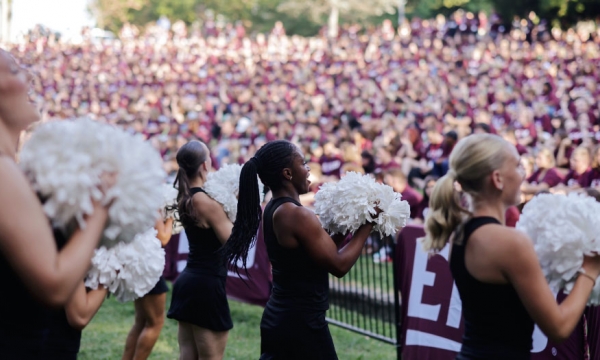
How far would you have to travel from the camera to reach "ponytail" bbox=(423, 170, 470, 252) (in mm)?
2635

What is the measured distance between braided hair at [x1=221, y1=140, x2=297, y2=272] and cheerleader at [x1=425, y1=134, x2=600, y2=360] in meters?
1.12

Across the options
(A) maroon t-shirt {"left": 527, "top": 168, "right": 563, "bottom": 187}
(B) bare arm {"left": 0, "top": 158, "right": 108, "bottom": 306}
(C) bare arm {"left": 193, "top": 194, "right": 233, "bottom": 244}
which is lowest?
(A) maroon t-shirt {"left": 527, "top": 168, "right": 563, "bottom": 187}

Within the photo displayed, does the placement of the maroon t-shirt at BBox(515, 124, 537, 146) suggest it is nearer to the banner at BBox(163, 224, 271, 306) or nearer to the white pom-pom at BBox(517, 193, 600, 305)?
the banner at BBox(163, 224, 271, 306)

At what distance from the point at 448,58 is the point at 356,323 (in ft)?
54.4

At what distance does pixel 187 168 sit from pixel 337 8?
164ft

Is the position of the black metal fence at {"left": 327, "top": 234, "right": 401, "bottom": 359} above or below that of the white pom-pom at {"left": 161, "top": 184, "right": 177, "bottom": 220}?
below

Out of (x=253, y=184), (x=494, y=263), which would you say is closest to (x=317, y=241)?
(x=253, y=184)

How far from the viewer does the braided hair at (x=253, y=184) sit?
3621 millimetres

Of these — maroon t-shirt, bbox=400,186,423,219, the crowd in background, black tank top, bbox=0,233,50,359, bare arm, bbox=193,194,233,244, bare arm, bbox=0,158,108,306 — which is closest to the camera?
bare arm, bbox=0,158,108,306

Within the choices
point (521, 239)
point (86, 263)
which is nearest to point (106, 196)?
point (86, 263)

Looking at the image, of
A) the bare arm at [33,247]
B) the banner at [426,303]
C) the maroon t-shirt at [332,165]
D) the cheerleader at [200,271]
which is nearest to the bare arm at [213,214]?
the cheerleader at [200,271]

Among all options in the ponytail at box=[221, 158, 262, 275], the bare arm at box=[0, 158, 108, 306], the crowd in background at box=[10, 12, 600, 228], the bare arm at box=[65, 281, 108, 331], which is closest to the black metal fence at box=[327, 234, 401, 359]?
the crowd in background at box=[10, 12, 600, 228]

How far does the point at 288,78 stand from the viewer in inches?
1000

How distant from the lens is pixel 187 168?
472cm
